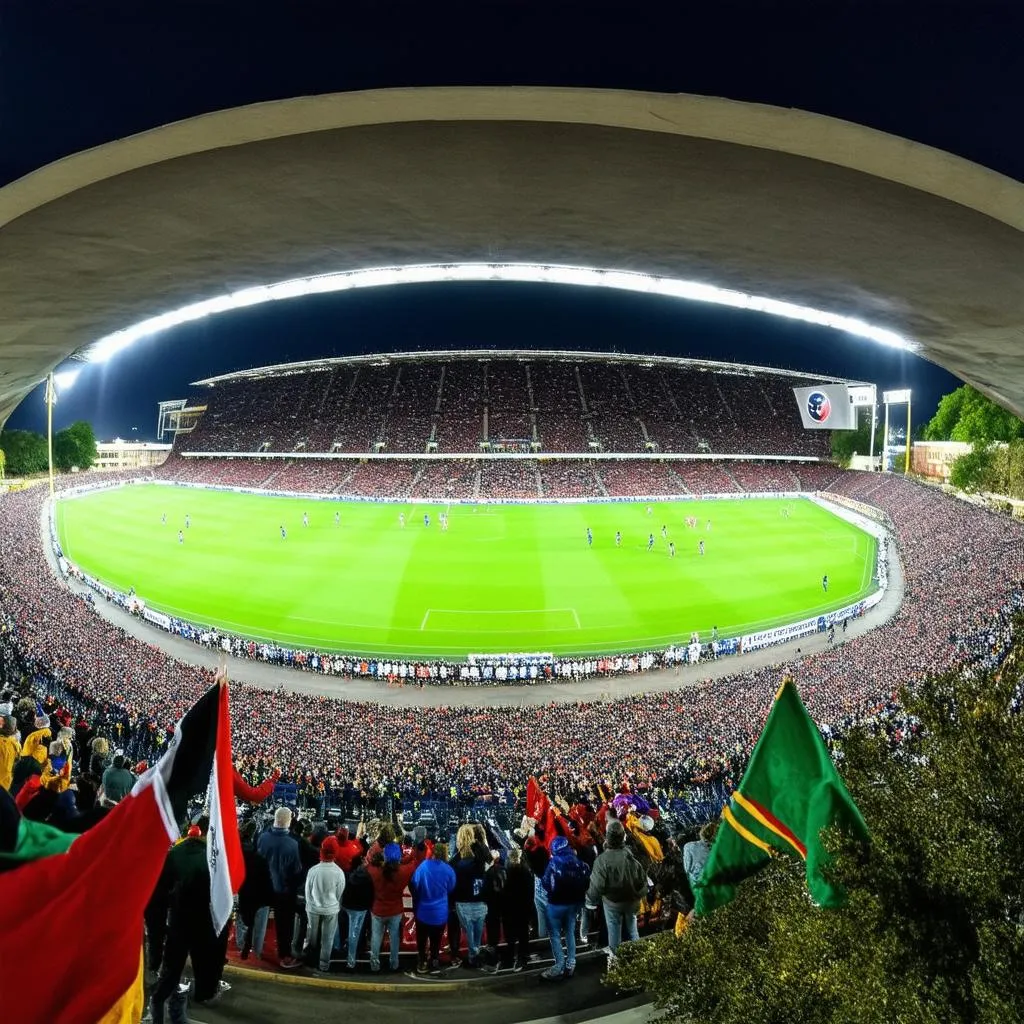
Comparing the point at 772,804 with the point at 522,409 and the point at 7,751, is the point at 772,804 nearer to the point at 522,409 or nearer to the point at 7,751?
the point at 7,751

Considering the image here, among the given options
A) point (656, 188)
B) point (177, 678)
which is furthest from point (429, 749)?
point (656, 188)

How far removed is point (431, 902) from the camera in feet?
15.6

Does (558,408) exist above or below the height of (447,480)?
above

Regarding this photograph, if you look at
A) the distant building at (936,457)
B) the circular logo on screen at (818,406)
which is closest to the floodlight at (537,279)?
the distant building at (936,457)

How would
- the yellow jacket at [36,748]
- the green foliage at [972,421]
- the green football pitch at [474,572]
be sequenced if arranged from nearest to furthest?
the yellow jacket at [36,748] < the green football pitch at [474,572] < the green foliage at [972,421]

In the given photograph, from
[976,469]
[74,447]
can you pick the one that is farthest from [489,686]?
[74,447]

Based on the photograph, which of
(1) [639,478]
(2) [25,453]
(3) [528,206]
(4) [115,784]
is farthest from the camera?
(2) [25,453]

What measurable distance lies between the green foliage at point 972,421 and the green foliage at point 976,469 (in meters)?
2.25

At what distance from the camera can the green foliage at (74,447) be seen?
223 feet

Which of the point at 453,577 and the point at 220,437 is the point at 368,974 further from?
the point at 220,437

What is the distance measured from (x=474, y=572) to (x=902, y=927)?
28.3 metres

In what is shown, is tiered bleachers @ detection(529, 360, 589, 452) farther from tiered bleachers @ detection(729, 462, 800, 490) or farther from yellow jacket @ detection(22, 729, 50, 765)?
yellow jacket @ detection(22, 729, 50, 765)

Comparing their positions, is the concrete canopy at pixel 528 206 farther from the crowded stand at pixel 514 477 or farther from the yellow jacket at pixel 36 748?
the crowded stand at pixel 514 477

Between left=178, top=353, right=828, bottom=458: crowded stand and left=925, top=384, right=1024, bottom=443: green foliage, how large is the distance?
1471 cm
